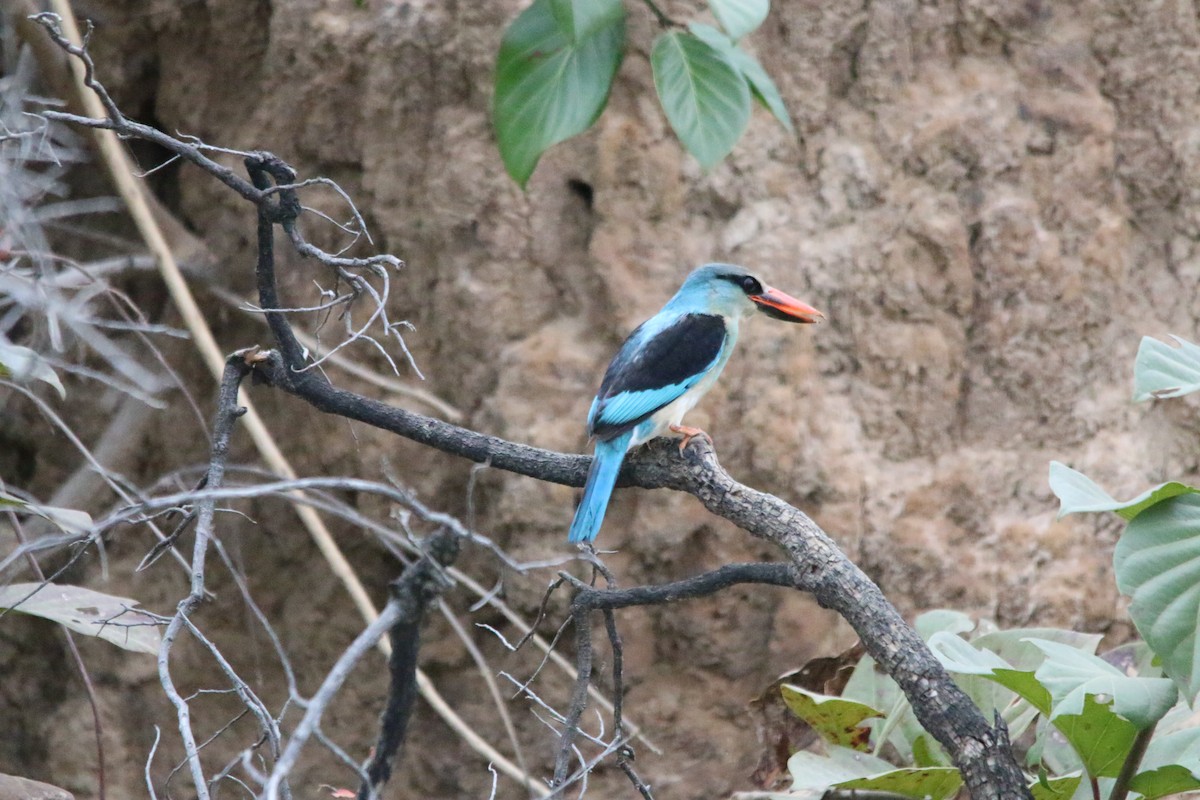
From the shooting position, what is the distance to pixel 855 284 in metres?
3.58

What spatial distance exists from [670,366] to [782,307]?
0.44 m

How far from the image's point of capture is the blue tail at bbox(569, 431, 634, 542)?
8.49 ft

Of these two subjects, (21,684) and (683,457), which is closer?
(683,457)

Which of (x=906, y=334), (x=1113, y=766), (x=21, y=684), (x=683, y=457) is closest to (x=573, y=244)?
(x=906, y=334)

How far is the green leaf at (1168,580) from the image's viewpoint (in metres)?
1.83

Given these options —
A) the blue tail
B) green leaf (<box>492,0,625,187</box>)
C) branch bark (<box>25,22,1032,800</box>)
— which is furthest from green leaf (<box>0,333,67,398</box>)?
the blue tail

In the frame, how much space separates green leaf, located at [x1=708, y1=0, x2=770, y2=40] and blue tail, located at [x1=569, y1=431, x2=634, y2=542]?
971 mm

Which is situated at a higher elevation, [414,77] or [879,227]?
[414,77]

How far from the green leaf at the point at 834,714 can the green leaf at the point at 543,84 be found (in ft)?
3.78

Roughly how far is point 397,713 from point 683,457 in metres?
1.21

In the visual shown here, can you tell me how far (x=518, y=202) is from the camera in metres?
3.60

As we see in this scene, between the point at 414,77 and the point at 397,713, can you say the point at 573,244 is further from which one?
the point at 397,713

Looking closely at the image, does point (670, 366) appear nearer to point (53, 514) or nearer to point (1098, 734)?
point (1098, 734)

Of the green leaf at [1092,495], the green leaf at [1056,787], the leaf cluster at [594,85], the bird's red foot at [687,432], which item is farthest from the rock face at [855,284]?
the green leaf at [1092,495]
